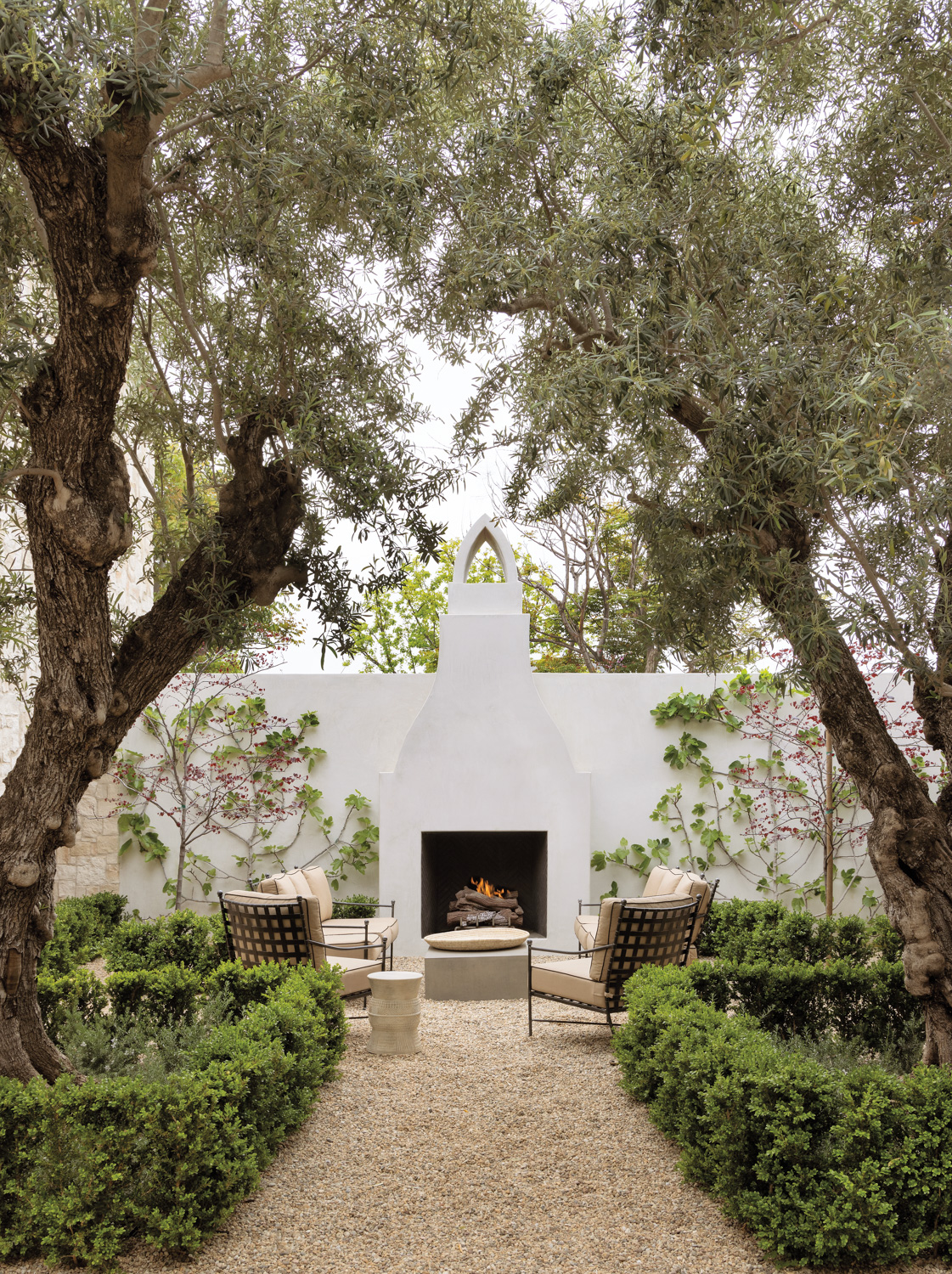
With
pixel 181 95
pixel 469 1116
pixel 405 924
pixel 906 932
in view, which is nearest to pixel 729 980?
pixel 906 932

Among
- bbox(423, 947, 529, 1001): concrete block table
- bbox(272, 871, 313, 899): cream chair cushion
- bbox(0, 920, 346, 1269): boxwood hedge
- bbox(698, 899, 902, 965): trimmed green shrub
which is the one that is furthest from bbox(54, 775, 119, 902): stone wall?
bbox(698, 899, 902, 965): trimmed green shrub

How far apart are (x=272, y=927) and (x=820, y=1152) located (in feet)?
11.2

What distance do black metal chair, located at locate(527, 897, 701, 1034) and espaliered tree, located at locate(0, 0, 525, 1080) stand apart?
258 cm

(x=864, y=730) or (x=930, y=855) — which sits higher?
(x=864, y=730)

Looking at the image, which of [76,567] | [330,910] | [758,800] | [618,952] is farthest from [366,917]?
[76,567]

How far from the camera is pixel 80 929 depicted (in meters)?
7.05

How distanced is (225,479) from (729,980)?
13.3 ft

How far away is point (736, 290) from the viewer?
410cm

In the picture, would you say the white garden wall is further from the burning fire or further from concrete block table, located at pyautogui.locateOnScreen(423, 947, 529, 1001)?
concrete block table, located at pyautogui.locateOnScreen(423, 947, 529, 1001)

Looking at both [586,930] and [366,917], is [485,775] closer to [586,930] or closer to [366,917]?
[366,917]

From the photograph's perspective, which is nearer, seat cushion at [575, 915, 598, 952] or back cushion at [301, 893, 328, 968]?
back cushion at [301, 893, 328, 968]

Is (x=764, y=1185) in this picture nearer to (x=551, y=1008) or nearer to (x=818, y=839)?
(x=551, y=1008)

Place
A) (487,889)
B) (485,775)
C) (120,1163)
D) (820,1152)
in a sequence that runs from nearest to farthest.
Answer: (120,1163), (820,1152), (485,775), (487,889)

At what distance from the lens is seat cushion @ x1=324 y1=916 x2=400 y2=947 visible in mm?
6996
